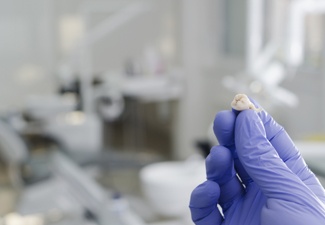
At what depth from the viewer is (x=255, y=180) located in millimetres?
461

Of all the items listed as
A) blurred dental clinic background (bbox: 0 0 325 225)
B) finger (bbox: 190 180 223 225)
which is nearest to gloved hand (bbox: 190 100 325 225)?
finger (bbox: 190 180 223 225)

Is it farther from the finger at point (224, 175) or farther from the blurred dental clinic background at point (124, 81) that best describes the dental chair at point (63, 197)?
the finger at point (224, 175)

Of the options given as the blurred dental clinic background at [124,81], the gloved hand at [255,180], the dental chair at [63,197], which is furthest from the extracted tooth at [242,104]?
the blurred dental clinic background at [124,81]

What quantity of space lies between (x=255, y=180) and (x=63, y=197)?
247 cm

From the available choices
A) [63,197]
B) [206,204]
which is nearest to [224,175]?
[206,204]

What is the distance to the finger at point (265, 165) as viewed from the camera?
442mm

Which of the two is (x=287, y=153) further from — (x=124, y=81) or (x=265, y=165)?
(x=124, y=81)

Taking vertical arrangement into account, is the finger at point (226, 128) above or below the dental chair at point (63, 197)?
above

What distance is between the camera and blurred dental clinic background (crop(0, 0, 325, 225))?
3.20 m

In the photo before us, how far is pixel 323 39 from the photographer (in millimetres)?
3010

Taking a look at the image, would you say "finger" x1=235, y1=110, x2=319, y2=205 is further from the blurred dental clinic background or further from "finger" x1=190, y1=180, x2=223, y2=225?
the blurred dental clinic background

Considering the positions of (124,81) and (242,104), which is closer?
(242,104)

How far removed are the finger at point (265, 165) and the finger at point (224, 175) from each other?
20 millimetres

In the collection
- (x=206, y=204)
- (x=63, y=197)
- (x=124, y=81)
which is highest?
(x=206, y=204)
